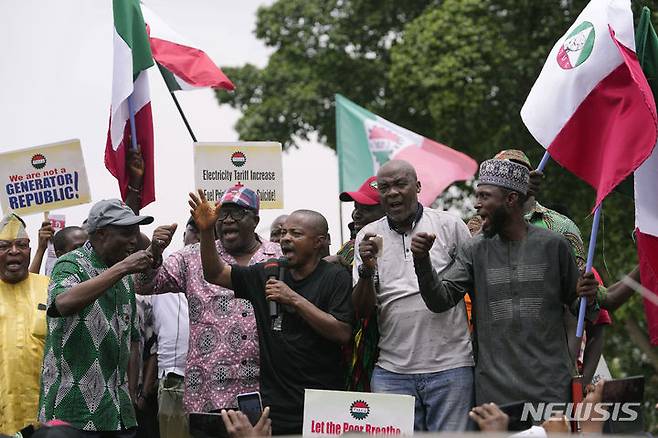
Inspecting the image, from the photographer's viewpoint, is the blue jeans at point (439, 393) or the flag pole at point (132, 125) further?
the flag pole at point (132, 125)

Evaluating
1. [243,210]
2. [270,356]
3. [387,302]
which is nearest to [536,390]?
[387,302]

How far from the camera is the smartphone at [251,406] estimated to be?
23.2 feet

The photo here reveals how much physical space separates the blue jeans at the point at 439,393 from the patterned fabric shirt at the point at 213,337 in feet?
3.32

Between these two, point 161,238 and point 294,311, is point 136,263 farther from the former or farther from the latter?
point 294,311

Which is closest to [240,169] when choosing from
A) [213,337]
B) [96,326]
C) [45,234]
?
[213,337]

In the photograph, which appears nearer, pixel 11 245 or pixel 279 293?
pixel 279 293

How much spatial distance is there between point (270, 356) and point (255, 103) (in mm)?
17992

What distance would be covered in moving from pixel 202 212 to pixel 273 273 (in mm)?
592

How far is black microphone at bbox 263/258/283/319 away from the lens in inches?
309

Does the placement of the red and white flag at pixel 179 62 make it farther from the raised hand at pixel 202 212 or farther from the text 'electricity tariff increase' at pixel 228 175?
the raised hand at pixel 202 212

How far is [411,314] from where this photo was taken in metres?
7.75

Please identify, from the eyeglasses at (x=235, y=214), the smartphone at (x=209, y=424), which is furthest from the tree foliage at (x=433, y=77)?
the smartphone at (x=209, y=424)

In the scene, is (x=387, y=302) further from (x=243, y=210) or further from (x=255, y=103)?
(x=255, y=103)

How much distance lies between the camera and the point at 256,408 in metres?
7.16
